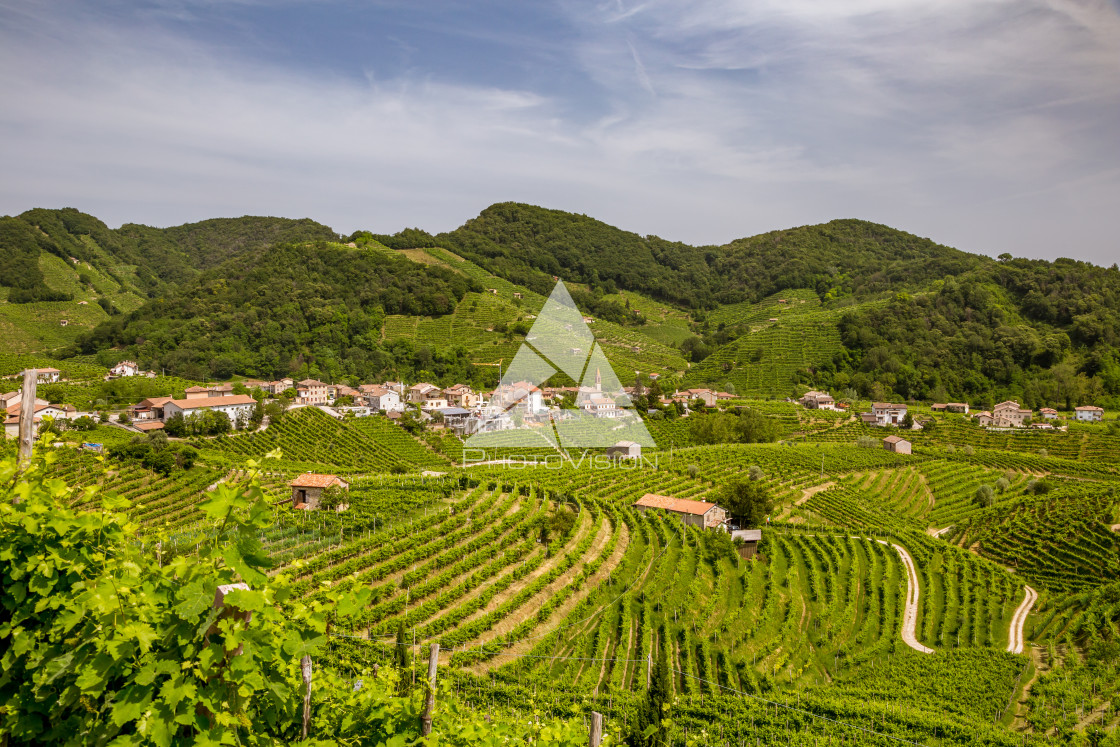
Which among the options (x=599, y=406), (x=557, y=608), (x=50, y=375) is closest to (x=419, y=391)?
(x=599, y=406)

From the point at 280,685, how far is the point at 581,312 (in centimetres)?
8935

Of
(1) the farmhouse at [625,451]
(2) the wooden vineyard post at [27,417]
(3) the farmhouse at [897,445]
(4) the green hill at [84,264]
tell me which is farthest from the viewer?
(4) the green hill at [84,264]

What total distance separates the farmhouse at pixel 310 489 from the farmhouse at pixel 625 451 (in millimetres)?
16512

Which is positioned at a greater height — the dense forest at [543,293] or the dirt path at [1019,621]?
the dense forest at [543,293]

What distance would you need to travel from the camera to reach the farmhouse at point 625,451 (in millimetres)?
34331

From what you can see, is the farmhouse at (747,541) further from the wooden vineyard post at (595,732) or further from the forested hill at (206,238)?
the forested hill at (206,238)

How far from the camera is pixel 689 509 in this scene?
75.8 feet

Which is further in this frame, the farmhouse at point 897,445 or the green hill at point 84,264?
the green hill at point 84,264

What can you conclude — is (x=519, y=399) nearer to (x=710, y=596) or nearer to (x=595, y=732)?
(x=710, y=596)

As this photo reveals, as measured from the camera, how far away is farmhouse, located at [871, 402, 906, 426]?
49656mm

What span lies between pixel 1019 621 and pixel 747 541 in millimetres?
8016

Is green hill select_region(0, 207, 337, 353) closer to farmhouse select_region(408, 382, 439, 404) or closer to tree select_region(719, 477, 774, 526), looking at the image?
farmhouse select_region(408, 382, 439, 404)

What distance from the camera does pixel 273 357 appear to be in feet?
200

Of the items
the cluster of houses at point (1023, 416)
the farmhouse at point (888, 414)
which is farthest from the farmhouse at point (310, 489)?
the cluster of houses at point (1023, 416)
